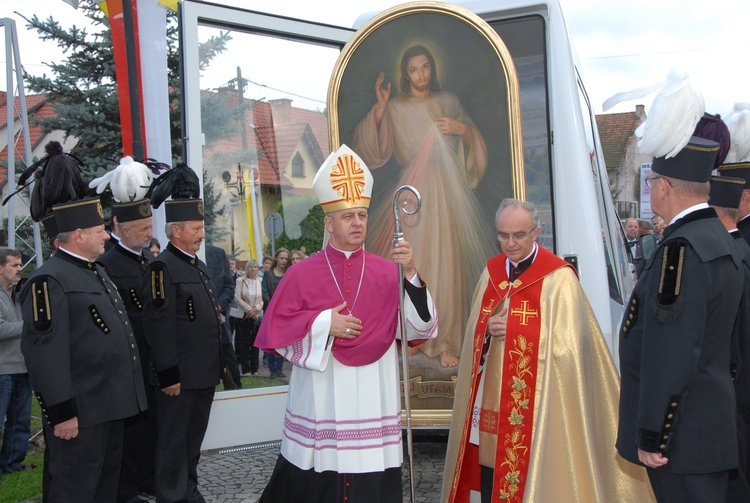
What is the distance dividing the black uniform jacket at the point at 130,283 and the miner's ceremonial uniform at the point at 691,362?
3.44m

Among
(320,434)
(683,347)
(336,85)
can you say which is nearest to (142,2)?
(336,85)

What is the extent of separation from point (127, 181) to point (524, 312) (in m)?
2.77

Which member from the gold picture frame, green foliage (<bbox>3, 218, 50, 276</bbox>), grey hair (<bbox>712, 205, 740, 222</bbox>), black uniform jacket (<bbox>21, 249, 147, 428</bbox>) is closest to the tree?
green foliage (<bbox>3, 218, 50, 276</bbox>)

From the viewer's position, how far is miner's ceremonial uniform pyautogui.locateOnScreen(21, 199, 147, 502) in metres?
3.74

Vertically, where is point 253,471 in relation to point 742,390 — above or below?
below

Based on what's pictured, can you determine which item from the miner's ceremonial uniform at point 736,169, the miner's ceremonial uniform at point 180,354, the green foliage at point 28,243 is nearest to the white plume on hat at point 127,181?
the miner's ceremonial uniform at point 180,354

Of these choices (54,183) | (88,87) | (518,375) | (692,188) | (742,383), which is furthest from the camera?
(88,87)

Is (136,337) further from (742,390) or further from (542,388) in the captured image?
(742,390)

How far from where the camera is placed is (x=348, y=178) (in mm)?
4066

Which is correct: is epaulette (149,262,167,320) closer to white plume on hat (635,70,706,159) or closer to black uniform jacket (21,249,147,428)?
black uniform jacket (21,249,147,428)

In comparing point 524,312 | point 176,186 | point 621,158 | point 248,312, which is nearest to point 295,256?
point 248,312

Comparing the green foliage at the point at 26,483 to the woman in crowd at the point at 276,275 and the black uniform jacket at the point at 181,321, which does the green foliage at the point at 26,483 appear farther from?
the woman in crowd at the point at 276,275

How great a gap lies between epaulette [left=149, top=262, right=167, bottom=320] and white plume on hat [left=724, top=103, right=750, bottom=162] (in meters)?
3.41

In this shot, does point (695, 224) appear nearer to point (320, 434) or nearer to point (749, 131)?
point (749, 131)
